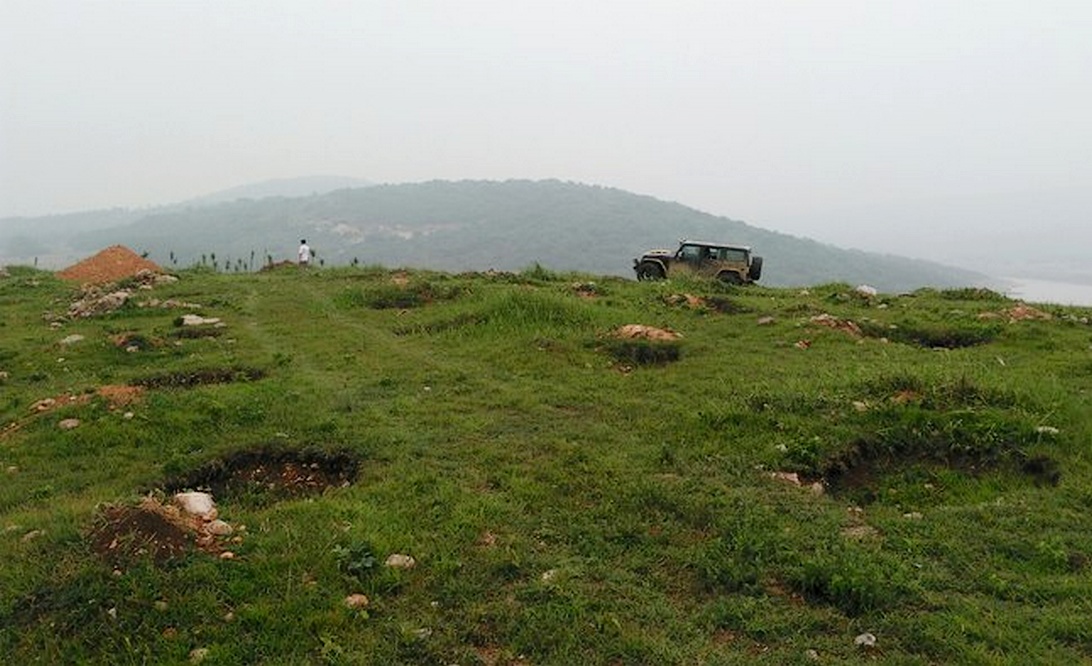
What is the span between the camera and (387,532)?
24.1 feet

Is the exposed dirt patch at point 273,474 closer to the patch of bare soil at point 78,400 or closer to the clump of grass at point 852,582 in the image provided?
the patch of bare soil at point 78,400

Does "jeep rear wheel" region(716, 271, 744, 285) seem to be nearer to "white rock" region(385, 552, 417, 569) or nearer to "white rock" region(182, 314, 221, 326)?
"white rock" region(182, 314, 221, 326)

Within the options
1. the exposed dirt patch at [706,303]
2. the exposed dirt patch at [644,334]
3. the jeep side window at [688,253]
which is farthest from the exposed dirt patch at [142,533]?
the jeep side window at [688,253]

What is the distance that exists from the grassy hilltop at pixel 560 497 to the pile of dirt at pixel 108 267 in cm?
1571

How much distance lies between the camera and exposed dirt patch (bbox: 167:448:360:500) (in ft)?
29.2

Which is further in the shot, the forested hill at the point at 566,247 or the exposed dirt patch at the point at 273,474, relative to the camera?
the forested hill at the point at 566,247

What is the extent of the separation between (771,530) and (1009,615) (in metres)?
2.07

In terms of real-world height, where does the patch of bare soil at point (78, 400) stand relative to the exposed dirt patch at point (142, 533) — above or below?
below

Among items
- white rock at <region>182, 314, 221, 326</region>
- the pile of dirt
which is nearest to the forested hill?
the pile of dirt

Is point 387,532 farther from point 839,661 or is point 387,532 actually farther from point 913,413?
point 913,413

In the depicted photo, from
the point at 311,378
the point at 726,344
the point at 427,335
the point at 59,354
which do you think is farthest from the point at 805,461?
the point at 59,354

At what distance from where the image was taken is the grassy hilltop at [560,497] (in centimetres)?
589

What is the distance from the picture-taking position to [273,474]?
9453mm

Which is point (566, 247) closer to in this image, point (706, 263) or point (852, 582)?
point (706, 263)
